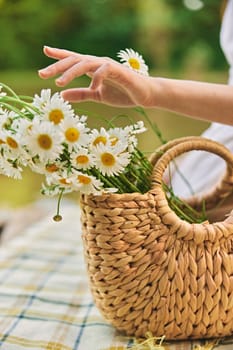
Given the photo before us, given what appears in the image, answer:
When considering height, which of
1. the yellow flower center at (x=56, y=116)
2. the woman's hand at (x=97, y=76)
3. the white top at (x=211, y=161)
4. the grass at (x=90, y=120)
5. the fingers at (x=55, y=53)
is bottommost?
the grass at (x=90, y=120)

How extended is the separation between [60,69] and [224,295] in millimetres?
335

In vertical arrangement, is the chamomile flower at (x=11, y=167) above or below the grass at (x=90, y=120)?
above

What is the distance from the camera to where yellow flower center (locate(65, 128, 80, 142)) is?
0.64 meters

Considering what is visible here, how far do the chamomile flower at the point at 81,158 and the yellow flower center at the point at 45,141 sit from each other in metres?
0.04

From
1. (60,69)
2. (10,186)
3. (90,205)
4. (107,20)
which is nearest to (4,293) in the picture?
(90,205)

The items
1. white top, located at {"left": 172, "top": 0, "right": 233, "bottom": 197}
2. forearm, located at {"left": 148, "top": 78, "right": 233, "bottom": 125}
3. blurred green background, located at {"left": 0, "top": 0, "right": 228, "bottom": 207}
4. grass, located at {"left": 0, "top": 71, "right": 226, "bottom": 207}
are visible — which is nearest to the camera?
forearm, located at {"left": 148, "top": 78, "right": 233, "bottom": 125}

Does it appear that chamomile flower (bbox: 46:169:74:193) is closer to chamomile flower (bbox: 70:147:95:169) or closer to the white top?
chamomile flower (bbox: 70:147:95:169)

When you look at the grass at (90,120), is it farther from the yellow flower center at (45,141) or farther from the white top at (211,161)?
the yellow flower center at (45,141)

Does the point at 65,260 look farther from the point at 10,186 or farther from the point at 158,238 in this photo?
the point at 10,186

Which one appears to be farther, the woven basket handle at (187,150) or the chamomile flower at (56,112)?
the woven basket handle at (187,150)

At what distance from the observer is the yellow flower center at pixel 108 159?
66 centimetres

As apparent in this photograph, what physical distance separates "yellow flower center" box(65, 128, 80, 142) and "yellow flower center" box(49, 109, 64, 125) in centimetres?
1

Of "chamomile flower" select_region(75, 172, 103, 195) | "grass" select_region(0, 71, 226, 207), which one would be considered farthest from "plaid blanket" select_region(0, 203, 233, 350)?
"grass" select_region(0, 71, 226, 207)

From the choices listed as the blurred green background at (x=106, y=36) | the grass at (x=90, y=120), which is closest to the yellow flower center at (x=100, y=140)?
the grass at (x=90, y=120)
